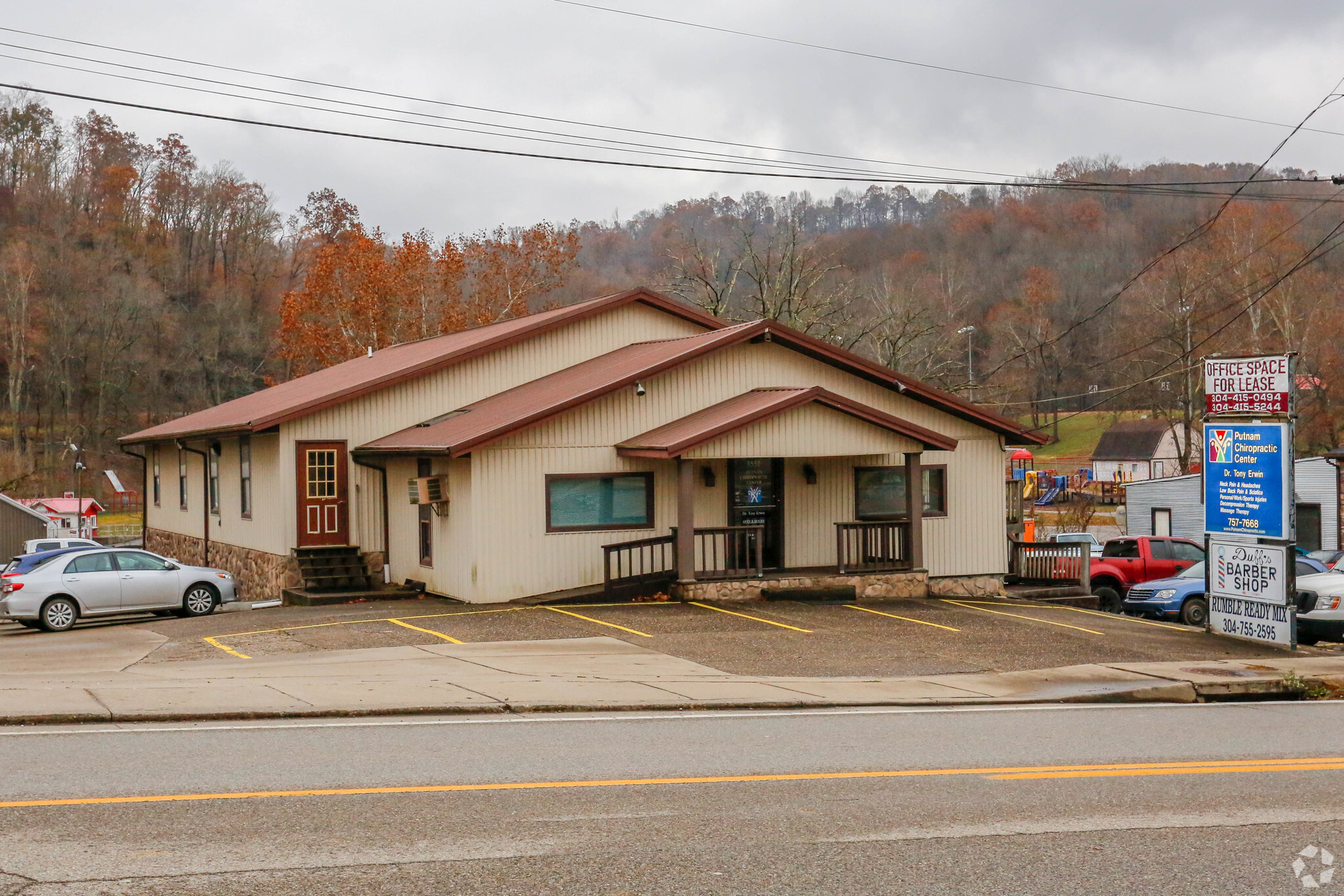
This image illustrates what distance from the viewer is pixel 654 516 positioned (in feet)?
75.2

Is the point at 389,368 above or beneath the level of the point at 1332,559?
above

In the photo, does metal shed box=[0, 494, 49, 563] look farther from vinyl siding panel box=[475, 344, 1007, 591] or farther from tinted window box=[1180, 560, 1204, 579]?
tinted window box=[1180, 560, 1204, 579]

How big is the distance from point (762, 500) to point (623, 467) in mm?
2901

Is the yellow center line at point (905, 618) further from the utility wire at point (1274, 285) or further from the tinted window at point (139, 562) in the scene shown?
the tinted window at point (139, 562)

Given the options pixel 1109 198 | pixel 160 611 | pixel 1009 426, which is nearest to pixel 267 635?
pixel 160 611

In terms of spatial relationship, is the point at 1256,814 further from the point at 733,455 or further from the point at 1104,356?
the point at 1104,356

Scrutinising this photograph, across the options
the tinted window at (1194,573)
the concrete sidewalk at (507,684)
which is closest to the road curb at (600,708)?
the concrete sidewalk at (507,684)

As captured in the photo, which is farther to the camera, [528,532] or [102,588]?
[528,532]

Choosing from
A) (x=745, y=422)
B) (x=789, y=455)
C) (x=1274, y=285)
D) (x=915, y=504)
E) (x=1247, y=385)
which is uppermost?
(x=1274, y=285)

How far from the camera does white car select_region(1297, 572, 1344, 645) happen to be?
19984 millimetres

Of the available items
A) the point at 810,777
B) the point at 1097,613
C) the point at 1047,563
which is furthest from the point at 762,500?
the point at 810,777

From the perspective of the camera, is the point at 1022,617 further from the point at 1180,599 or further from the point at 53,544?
the point at 53,544

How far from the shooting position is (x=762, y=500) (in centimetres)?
2392

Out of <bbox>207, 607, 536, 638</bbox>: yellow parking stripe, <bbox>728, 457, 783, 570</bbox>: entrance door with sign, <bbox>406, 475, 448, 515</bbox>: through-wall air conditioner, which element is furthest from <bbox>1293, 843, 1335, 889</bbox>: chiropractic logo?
<bbox>406, 475, 448, 515</bbox>: through-wall air conditioner
